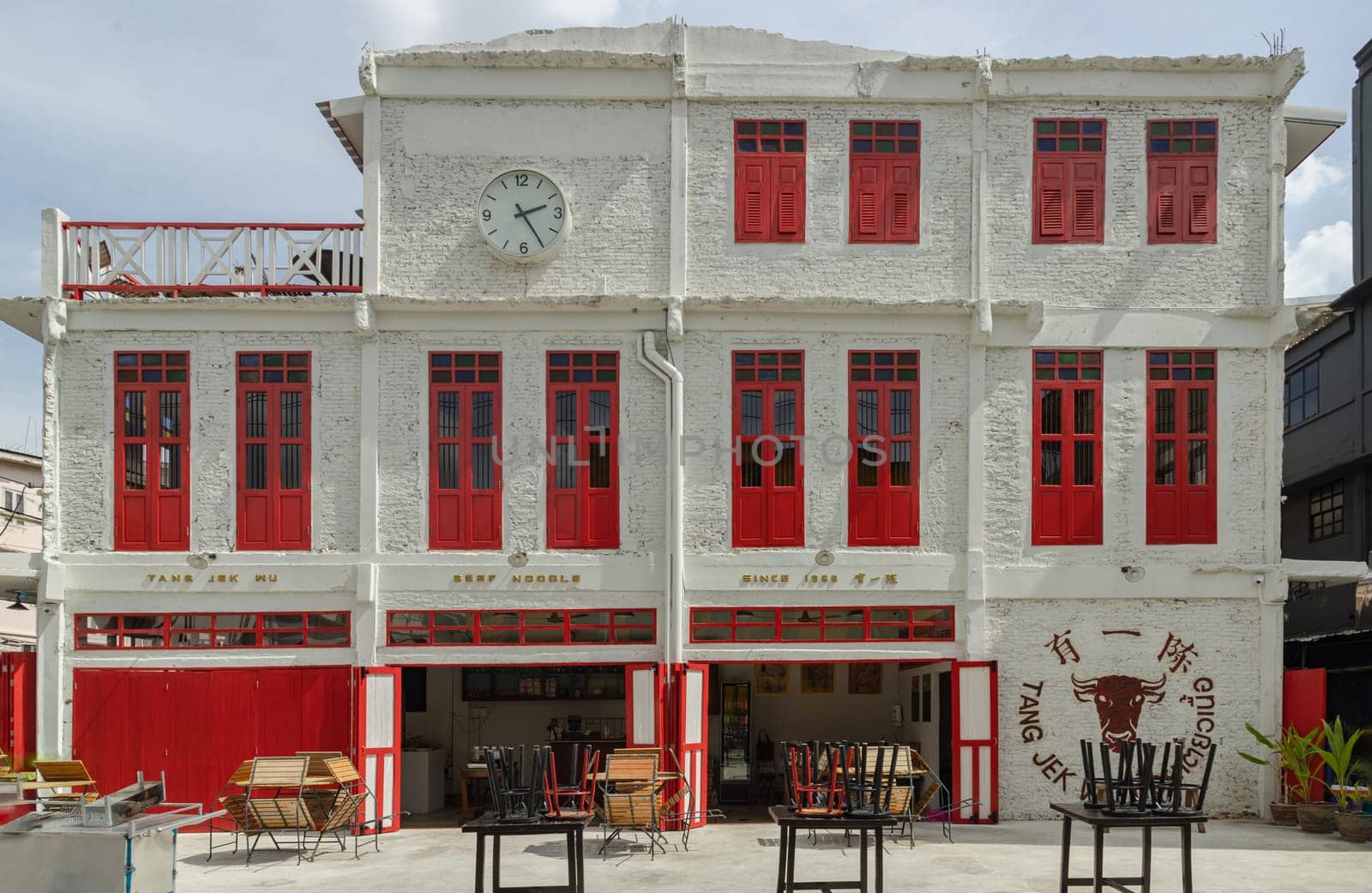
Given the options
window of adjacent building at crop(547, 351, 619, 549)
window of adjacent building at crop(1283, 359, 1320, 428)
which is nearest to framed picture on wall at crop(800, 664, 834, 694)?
window of adjacent building at crop(547, 351, 619, 549)

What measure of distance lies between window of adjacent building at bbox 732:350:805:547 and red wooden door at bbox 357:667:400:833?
4714 millimetres

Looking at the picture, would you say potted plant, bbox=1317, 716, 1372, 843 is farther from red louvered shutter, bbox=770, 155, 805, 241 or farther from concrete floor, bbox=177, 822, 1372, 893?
red louvered shutter, bbox=770, 155, 805, 241

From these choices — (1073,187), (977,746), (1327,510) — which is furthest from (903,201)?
(1327,510)

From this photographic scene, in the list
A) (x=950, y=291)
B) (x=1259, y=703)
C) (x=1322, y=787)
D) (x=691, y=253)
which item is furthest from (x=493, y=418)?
(x=1322, y=787)

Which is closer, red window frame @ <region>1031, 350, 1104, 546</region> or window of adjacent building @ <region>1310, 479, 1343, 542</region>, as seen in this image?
red window frame @ <region>1031, 350, 1104, 546</region>

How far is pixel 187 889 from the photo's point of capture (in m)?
12.1

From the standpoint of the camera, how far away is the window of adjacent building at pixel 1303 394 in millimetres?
24484

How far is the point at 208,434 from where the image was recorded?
16.3 metres

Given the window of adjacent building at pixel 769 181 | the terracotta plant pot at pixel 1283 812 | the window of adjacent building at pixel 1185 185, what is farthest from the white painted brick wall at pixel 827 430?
the terracotta plant pot at pixel 1283 812

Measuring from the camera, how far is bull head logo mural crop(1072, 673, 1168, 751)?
52.9ft

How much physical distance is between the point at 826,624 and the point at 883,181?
18.9 feet

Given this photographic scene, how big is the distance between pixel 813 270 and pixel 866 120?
2.09 meters

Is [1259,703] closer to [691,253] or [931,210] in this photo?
[931,210]

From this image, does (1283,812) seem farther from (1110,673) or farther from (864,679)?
(864,679)
